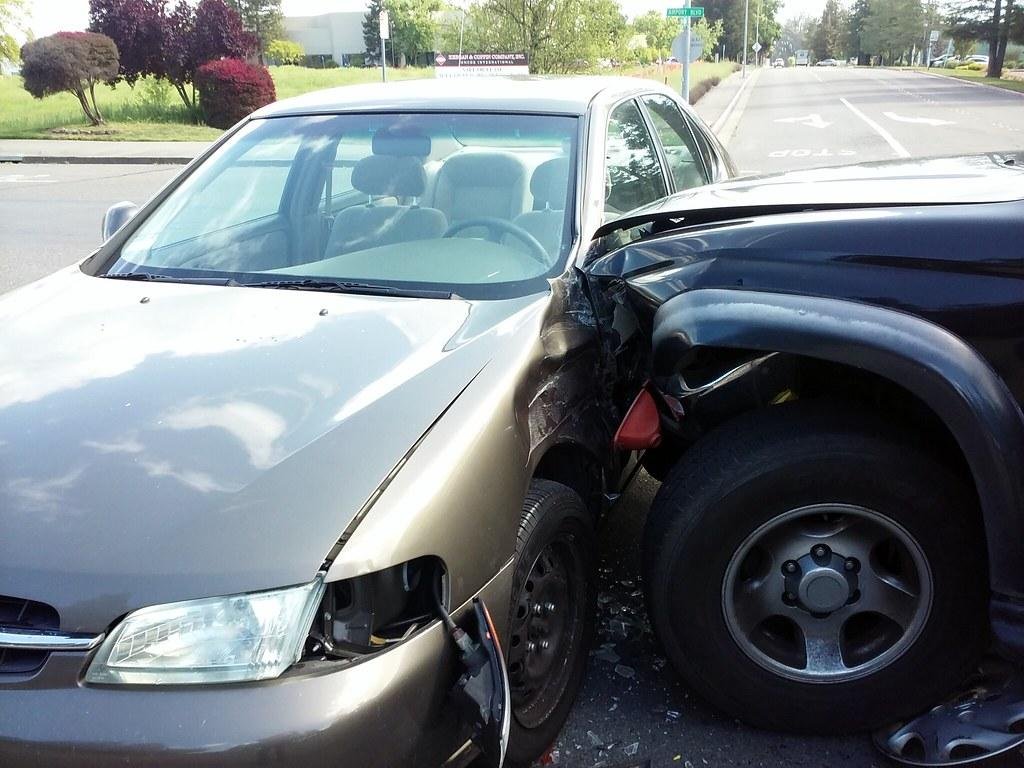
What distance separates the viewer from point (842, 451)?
7.23ft

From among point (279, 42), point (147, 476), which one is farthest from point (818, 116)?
point (279, 42)

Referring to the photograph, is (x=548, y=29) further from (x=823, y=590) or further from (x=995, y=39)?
(x=995, y=39)

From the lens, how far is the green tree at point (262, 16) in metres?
74.9

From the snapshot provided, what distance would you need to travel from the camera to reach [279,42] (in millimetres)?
76875

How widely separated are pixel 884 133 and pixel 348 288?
1962cm

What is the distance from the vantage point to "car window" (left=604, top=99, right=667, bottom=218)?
3.19 metres

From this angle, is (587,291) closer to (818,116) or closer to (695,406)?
(695,406)

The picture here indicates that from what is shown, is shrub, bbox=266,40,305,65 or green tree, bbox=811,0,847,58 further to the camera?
green tree, bbox=811,0,847,58

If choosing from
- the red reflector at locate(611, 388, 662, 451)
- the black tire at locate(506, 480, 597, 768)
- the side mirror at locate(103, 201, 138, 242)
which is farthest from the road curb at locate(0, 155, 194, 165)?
the black tire at locate(506, 480, 597, 768)

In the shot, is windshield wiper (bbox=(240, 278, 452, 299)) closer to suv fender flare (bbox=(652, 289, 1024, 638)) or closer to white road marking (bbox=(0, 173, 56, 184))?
suv fender flare (bbox=(652, 289, 1024, 638))

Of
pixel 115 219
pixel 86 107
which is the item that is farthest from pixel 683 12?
pixel 86 107

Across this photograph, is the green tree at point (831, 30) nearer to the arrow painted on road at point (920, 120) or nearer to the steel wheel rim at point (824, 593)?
the arrow painted on road at point (920, 120)

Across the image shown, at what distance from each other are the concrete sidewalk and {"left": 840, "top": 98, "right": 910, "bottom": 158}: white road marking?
13.0 m

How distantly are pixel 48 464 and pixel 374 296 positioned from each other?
1017 mm
